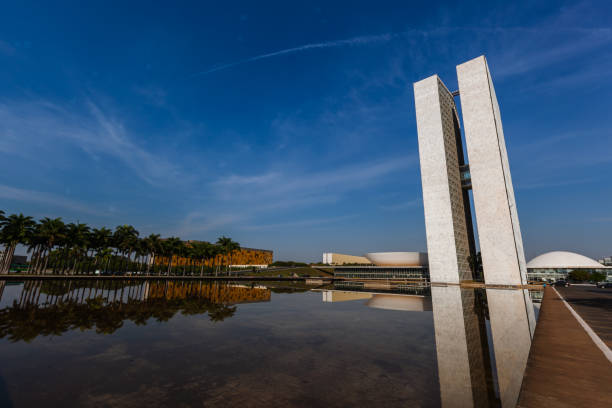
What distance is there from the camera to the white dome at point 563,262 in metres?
119

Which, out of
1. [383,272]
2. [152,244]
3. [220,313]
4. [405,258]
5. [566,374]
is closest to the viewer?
[566,374]

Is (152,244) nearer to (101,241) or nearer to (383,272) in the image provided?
(101,241)

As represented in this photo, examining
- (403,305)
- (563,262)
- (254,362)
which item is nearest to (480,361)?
(254,362)

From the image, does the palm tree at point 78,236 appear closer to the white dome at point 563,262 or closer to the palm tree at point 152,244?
the palm tree at point 152,244

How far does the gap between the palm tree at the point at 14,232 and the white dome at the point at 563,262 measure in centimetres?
17135

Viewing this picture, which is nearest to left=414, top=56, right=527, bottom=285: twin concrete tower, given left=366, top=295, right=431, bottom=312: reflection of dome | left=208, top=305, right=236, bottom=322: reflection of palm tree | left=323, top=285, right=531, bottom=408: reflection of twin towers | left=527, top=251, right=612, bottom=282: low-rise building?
left=366, top=295, right=431, bottom=312: reflection of dome

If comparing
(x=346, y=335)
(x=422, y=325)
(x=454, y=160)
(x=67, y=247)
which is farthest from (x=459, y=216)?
(x=67, y=247)

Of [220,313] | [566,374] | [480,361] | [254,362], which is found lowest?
[220,313]

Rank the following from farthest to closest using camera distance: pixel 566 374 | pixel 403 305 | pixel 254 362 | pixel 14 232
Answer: pixel 14 232
pixel 403 305
pixel 254 362
pixel 566 374

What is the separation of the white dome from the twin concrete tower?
73897 millimetres

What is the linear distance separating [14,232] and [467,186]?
355ft

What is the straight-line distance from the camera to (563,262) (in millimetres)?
120562

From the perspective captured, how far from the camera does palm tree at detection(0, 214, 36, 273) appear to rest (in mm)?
56500

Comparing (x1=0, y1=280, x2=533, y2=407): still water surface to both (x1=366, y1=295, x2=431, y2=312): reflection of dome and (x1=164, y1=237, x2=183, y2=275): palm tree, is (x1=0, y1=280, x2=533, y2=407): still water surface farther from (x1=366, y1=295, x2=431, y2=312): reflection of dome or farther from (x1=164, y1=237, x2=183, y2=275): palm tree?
(x1=164, y1=237, x2=183, y2=275): palm tree
